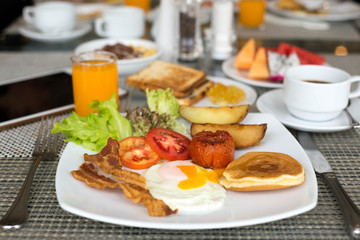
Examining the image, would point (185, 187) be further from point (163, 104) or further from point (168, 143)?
point (163, 104)

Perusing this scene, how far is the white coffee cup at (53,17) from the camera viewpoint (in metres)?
2.44

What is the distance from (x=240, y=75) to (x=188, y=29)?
40 centimetres

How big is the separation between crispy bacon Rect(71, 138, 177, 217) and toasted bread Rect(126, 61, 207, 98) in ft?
2.02

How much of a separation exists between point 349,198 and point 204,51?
1530mm

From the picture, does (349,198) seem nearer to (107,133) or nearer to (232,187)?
(232,187)

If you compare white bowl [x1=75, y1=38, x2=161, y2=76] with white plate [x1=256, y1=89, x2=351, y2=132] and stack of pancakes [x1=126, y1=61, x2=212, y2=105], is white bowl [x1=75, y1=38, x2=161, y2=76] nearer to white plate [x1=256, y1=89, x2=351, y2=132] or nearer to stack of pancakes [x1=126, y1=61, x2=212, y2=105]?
stack of pancakes [x1=126, y1=61, x2=212, y2=105]

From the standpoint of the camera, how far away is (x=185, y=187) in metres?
1.00

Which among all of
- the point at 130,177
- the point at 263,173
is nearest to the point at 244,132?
the point at 263,173

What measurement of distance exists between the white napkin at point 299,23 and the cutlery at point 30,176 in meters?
1.89

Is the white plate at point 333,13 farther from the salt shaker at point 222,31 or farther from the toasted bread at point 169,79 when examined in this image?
the toasted bread at point 169,79

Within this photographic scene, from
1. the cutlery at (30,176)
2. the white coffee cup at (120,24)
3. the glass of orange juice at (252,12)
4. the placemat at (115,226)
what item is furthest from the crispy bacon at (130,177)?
the glass of orange juice at (252,12)

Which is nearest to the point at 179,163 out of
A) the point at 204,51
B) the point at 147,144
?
the point at 147,144

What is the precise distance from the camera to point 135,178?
101 cm

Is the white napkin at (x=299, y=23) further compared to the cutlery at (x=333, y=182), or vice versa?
the white napkin at (x=299, y=23)
